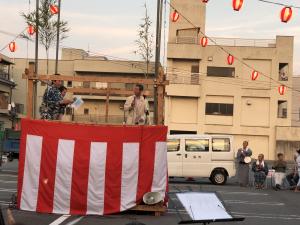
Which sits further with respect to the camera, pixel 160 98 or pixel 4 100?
pixel 4 100

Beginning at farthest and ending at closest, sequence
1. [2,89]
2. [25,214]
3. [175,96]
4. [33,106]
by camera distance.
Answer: [2,89]
[175,96]
[33,106]
[25,214]

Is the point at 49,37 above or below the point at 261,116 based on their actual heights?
above

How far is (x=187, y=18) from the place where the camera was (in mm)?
54688

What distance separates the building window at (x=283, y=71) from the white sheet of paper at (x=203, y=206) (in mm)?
48892

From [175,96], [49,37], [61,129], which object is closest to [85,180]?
[61,129]

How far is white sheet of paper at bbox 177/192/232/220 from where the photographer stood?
698 cm

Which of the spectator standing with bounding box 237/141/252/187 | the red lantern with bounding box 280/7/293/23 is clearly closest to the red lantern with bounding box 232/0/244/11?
the red lantern with bounding box 280/7/293/23

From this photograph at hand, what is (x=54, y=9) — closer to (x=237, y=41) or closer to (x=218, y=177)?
(x=218, y=177)

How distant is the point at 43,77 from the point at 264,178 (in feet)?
39.0

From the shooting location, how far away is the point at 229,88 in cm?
5431

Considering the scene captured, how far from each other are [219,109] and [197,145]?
104 ft

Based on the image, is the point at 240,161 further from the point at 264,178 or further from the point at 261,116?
the point at 261,116

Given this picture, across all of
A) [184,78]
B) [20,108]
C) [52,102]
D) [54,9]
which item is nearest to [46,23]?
[54,9]

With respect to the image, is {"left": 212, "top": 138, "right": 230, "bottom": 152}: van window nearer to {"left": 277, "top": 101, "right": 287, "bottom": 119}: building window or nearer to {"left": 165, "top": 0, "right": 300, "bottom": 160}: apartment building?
{"left": 165, "top": 0, "right": 300, "bottom": 160}: apartment building
